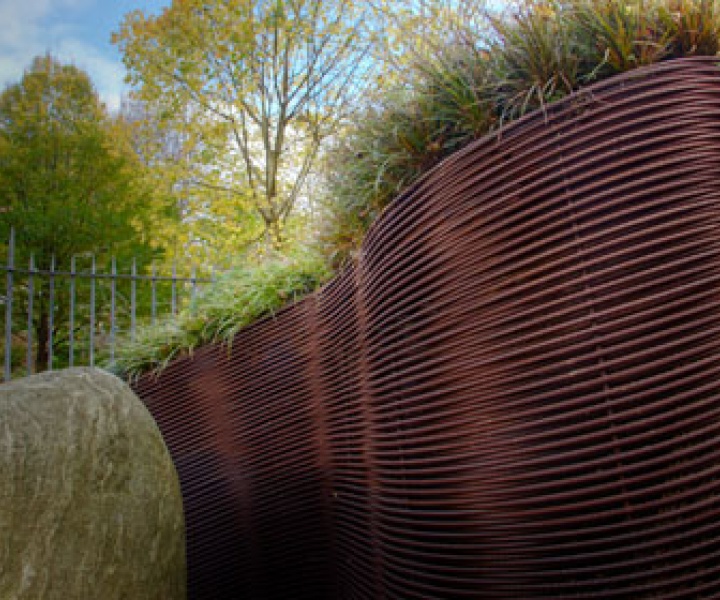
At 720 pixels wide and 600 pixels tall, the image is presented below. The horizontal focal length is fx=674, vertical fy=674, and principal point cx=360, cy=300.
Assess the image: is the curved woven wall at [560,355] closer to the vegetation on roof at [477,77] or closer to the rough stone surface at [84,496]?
the vegetation on roof at [477,77]

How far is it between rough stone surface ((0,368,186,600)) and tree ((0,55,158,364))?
29.5ft

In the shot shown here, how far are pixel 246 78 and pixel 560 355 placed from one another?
748 centimetres

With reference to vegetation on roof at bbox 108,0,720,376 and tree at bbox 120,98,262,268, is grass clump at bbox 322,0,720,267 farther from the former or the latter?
tree at bbox 120,98,262,268

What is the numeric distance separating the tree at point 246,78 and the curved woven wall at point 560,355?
6.13 metres

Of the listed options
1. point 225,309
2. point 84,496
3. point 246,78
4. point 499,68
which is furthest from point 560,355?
point 246,78

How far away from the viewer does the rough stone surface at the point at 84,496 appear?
1.83 metres

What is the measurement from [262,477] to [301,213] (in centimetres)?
597

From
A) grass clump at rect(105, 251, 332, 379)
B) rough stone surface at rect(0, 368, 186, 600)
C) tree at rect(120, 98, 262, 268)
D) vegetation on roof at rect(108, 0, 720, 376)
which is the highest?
tree at rect(120, 98, 262, 268)

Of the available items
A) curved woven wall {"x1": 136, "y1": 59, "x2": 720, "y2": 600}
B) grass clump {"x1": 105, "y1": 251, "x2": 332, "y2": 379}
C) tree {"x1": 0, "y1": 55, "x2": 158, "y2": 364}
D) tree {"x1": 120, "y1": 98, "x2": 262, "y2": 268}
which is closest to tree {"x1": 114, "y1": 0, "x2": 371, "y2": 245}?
tree {"x1": 120, "y1": 98, "x2": 262, "y2": 268}

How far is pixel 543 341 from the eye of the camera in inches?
59.6

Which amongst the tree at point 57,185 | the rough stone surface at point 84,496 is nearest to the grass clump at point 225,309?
the rough stone surface at point 84,496

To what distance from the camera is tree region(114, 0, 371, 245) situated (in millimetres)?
8031

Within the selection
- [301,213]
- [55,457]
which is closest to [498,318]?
[55,457]

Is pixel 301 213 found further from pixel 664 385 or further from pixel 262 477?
pixel 664 385
